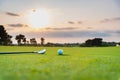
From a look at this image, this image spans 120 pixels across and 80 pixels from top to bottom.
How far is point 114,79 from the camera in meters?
7.05

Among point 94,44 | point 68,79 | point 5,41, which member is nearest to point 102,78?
point 68,79

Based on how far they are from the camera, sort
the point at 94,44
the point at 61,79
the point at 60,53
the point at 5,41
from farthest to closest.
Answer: the point at 5,41 < the point at 94,44 < the point at 60,53 < the point at 61,79

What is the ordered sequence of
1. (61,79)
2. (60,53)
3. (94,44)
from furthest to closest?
1. (94,44)
2. (60,53)
3. (61,79)

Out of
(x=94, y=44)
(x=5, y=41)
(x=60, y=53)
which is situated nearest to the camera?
(x=60, y=53)

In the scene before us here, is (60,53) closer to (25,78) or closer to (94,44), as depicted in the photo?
(25,78)

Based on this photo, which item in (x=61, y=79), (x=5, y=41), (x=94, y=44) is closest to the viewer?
(x=61, y=79)

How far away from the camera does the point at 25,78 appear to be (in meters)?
7.23

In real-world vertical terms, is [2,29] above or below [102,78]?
above

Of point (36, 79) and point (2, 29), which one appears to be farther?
point (2, 29)

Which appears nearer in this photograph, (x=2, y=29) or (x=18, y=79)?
(x=18, y=79)

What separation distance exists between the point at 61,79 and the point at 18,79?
1.09 meters

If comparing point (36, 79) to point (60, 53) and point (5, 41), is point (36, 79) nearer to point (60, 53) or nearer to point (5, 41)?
point (60, 53)

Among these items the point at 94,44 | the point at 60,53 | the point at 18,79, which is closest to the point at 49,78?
the point at 18,79

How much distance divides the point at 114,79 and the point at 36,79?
6.46ft
